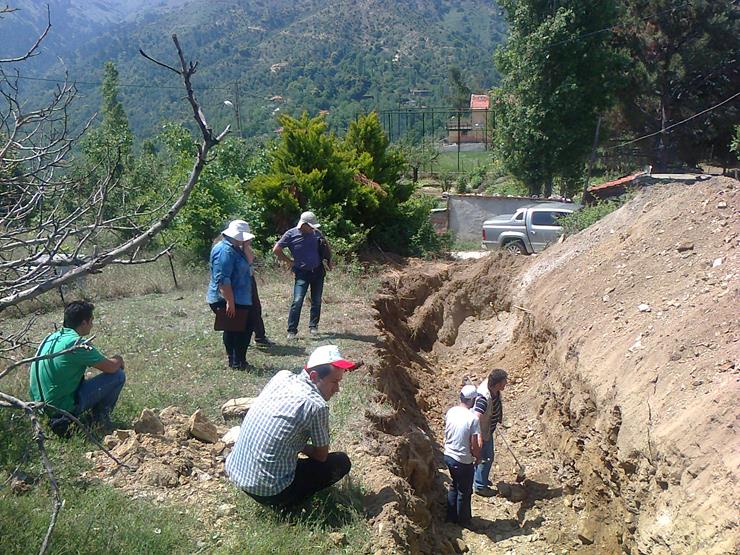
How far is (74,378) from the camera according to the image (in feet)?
17.2

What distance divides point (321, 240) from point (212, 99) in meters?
84.5

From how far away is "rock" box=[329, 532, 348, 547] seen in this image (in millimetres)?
4285

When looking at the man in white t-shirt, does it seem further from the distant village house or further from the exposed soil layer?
the distant village house

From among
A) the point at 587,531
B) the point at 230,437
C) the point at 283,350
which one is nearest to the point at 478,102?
the point at 283,350

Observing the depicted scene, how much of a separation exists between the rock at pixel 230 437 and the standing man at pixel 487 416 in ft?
7.37

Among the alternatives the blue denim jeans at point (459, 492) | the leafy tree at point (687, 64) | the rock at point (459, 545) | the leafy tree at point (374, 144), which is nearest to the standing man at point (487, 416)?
the blue denim jeans at point (459, 492)

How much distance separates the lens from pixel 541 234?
1792 centimetres

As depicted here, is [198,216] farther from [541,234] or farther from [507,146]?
[507,146]

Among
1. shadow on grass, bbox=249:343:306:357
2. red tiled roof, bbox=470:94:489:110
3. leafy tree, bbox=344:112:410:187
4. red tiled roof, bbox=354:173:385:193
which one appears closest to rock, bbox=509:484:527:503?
shadow on grass, bbox=249:343:306:357

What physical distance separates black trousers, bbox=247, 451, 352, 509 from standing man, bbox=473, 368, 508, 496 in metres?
2.28

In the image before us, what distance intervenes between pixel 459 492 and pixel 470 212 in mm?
18898

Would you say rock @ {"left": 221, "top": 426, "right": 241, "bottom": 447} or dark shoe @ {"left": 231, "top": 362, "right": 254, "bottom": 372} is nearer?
rock @ {"left": 221, "top": 426, "right": 241, "bottom": 447}

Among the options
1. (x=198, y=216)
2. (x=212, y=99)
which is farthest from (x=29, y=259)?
(x=212, y=99)

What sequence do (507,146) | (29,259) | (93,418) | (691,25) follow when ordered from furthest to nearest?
1. (691,25)
2. (507,146)
3. (93,418)
4. (29,259)
